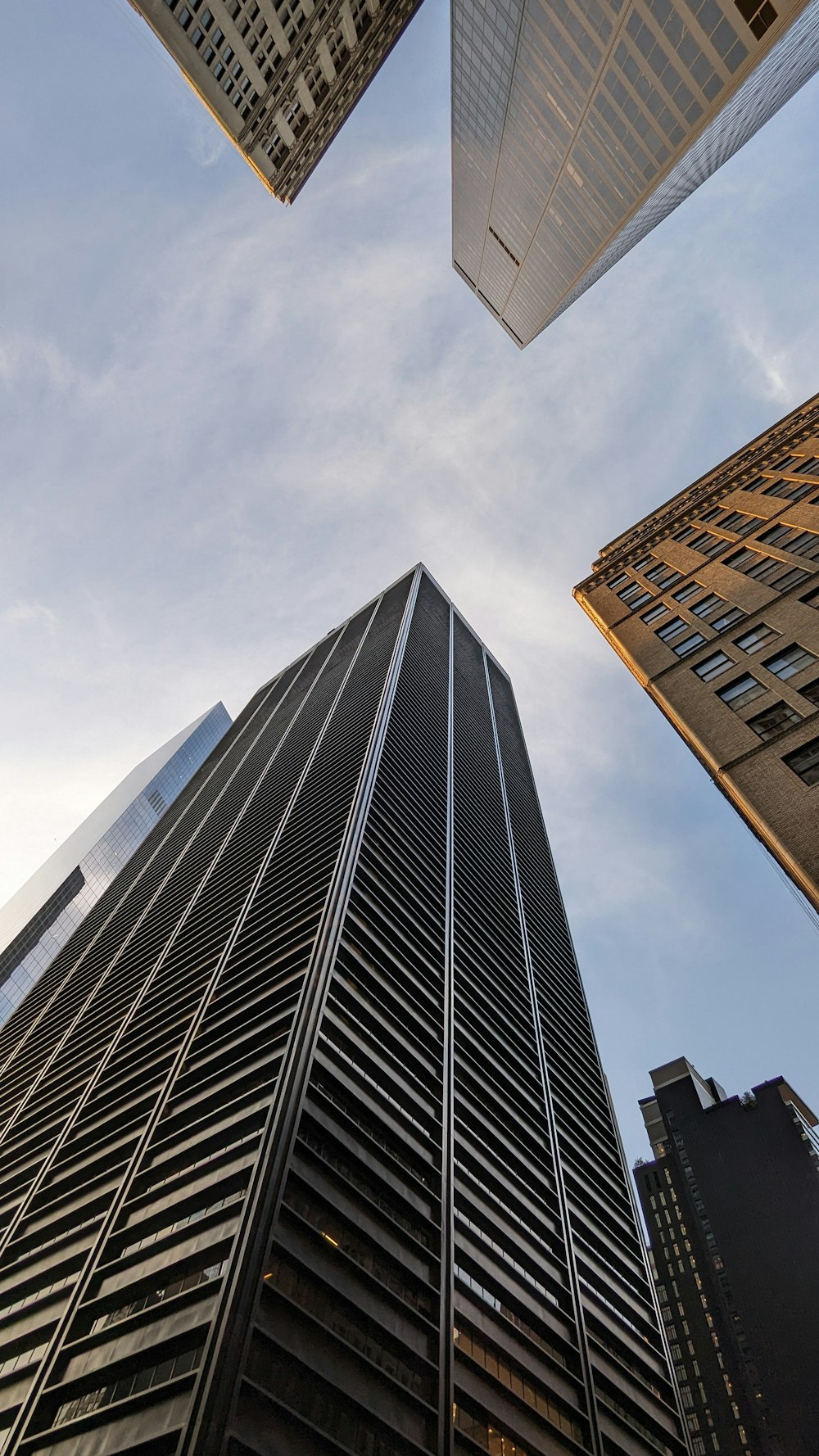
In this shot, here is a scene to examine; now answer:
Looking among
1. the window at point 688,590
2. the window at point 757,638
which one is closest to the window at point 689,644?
the window at point 757,638

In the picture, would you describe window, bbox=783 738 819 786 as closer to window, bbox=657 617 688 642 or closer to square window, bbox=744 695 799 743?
square window, bbox=744 695 799 743

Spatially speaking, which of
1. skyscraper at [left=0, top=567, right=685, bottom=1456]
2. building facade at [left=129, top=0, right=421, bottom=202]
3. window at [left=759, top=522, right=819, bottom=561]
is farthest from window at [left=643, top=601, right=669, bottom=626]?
building facade at [left=129, top=0, right=421, bottom=202]

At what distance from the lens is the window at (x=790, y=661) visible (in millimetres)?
28812

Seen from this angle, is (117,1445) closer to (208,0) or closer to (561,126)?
(561,126)

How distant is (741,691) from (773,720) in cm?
299

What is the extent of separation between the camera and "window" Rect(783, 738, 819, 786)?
79.6 feet

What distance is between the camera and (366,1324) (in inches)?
891

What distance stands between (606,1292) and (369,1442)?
19480 mm

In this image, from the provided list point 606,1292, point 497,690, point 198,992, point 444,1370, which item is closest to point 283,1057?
point 444,1370

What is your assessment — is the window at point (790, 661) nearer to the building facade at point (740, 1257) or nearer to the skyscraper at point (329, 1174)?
the skyscraper at point (329, 1174)

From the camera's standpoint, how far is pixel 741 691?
3042cm

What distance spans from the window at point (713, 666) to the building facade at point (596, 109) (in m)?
31.1

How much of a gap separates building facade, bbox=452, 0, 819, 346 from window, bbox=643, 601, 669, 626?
27808 millimetres

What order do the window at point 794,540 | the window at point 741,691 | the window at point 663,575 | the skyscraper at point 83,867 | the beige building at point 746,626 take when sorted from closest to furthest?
the beige building at point 746,626 → the window at point 741,691 → the window at point 794,540 → the window at point 663,575 → the skyscraper at point 83,867
